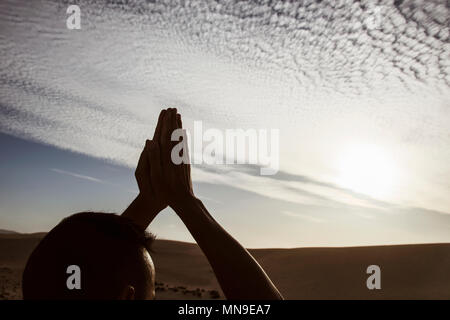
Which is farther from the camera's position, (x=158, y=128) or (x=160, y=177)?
(x=158, y=128)

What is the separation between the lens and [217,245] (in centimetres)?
122

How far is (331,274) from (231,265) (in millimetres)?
36919

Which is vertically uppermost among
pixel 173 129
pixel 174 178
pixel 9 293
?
pixel 173 129

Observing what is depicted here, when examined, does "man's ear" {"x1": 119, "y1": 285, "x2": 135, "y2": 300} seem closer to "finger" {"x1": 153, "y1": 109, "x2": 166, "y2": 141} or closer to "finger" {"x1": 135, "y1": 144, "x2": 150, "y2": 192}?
"finger" {"x1": 135, "y1": 144, "x2": 150, "y2": 192}

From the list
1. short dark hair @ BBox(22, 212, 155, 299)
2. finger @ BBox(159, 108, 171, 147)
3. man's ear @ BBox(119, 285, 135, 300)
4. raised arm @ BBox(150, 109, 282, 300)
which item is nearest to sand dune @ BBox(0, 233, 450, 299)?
finger @ BBox(159, 108, 171, 147)

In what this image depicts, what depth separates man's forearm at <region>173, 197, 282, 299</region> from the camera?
1117 mm

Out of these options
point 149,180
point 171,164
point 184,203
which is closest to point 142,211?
point 149,180

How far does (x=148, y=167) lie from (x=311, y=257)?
4412 centimetres

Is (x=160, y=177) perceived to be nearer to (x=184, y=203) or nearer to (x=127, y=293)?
(x=184, y=203)

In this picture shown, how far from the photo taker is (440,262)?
33750 mm

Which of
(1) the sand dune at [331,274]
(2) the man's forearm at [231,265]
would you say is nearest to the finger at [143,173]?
(2) the man's forearm at [231,265]

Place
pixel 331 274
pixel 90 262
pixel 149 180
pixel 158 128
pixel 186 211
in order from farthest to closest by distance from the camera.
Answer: pixel 331 274 → pixel 158 128 → pixel 149 180 → pixel 186 211 → pixel 90 262
